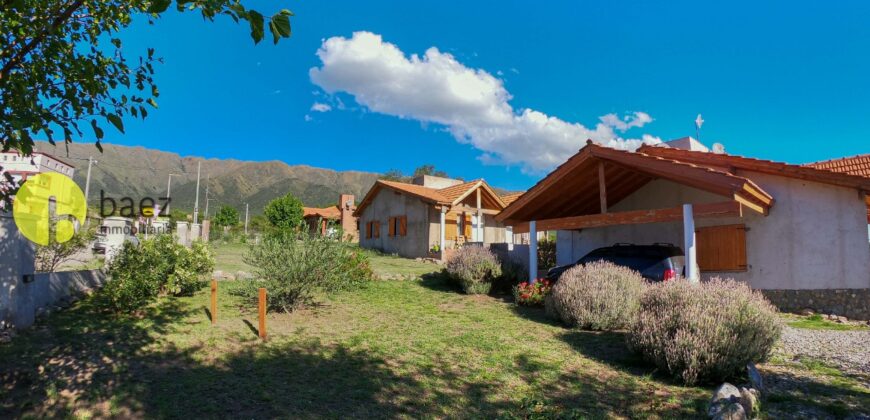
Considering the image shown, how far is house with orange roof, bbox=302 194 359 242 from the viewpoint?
9.36 meters

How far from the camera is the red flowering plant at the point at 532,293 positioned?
1045cm

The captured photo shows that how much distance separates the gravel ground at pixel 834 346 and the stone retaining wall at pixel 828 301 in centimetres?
155

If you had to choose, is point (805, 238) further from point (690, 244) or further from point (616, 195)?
point (616, 195)

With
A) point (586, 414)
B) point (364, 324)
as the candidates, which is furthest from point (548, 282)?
point (586, 414)

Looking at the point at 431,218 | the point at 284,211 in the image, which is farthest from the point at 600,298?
the point at 284,211

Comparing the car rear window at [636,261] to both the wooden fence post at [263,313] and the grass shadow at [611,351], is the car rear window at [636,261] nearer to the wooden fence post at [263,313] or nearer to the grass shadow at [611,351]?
the grass shadow at [611,351]

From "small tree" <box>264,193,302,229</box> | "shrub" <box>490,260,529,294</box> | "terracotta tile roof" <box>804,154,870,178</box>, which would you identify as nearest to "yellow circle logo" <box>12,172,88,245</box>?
"shrub" <box>490,260,529,294</box>

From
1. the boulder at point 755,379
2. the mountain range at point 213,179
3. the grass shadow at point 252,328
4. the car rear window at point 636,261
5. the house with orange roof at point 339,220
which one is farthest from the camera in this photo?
the mountain range at point 213,179

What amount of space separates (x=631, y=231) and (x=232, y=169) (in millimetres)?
174460

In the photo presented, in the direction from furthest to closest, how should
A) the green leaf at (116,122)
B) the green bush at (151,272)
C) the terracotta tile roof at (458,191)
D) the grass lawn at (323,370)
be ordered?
1. the terracotta tile roof at (458,191)
2. the green bush at (151,272)
3. the grass lawn at (323,370)
4. the green leaf at (116,122)

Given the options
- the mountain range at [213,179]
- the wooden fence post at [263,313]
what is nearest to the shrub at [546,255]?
the wooden fence post at [263,313]

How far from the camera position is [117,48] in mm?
5238

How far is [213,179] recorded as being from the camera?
13838cm

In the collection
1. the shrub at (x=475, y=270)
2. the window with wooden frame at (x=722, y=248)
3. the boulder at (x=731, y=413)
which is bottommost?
the boulder at (x=731, y=413)
